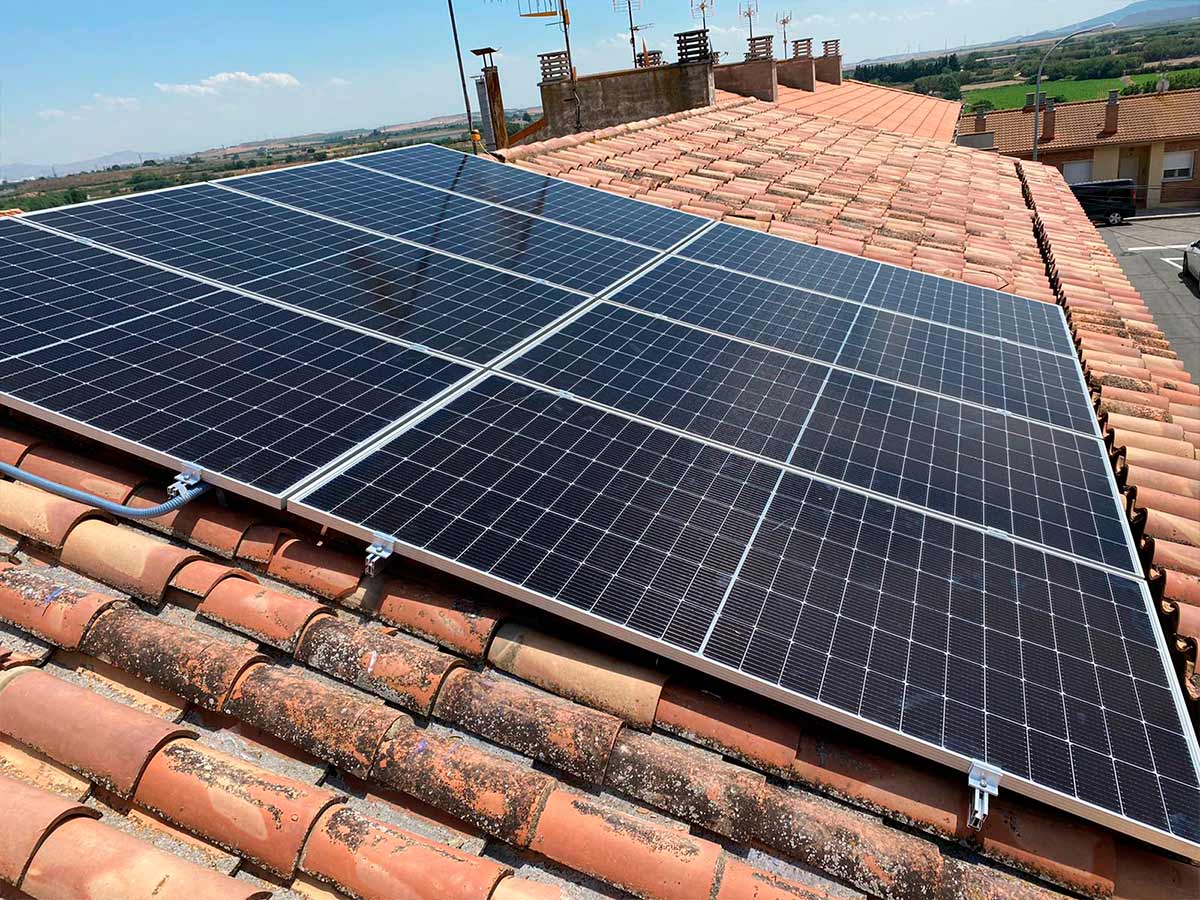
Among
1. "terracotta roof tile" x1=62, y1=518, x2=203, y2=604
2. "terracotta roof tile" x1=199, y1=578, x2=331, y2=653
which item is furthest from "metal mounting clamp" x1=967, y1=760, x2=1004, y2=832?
"terracotta roof tile" x1=62, y1=518, x2=203, y2=604

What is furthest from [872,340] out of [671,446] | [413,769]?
[413,769]

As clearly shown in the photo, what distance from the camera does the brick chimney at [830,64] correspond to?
44125 mm

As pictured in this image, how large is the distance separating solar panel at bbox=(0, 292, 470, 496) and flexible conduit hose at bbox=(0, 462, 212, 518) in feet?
0.83

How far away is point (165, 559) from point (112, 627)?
0.64 meters

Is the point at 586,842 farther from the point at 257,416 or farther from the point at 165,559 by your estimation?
the point at 257,416

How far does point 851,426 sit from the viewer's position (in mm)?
7492

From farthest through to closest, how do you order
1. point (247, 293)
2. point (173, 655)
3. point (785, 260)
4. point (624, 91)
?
point (624, 91)
point (785, 260)
point (247, 293)
point (173, 655)

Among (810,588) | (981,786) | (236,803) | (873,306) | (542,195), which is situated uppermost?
(542,195)

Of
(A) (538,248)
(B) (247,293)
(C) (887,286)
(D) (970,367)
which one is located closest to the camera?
(B) (247,293)

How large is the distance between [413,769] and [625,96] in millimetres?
26532

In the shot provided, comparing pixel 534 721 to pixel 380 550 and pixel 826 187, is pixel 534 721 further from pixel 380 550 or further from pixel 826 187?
pixel 826 187

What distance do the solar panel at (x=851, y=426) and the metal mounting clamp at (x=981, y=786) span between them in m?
2.68

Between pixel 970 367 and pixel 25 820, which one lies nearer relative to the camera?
pixel 25 820

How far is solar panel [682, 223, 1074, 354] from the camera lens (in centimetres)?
1121
